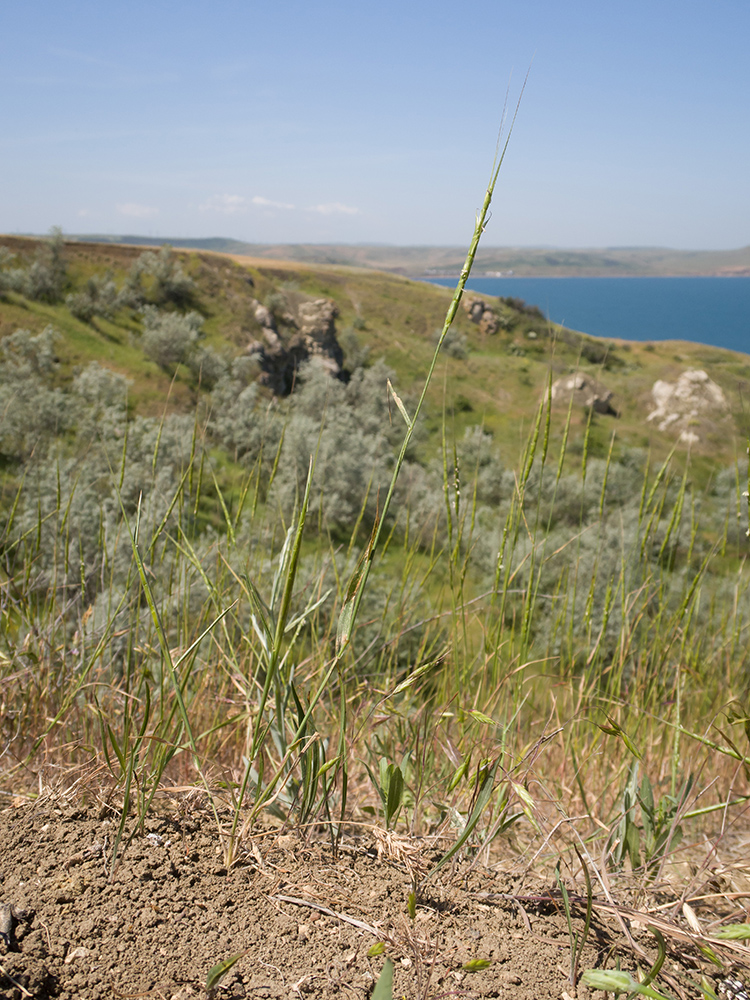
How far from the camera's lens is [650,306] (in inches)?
4584

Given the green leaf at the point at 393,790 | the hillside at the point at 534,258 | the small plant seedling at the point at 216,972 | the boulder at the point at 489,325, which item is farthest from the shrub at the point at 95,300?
the hillside at the point at 534,258

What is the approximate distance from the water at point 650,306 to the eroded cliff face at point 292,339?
44.2 feet

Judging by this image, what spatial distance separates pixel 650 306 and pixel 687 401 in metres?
99.3

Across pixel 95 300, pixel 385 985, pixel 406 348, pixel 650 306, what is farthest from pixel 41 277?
pixel 650 306

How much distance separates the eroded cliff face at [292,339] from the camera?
85.9 feet

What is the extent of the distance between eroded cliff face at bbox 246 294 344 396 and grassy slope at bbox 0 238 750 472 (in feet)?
2.73

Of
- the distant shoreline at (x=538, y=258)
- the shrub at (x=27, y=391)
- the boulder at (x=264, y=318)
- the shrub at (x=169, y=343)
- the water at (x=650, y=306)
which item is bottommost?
the shrub at (x=27, y=391)

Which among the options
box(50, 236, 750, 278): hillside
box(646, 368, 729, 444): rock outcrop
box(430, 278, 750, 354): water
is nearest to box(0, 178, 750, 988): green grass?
box(646, 368, 729, 444): rock outcrop

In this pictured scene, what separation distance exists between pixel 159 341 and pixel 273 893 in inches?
871

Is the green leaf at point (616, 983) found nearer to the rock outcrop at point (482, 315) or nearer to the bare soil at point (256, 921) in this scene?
the bare soil at point (256, 921)

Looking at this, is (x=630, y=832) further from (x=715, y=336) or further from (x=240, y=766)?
(x=715, y=336)

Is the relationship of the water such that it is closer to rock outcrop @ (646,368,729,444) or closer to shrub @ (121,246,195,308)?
rock outcrop @ (646,368,729,444)

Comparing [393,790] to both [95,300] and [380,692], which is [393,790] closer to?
[380,692]

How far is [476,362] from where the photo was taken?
1394 inches
